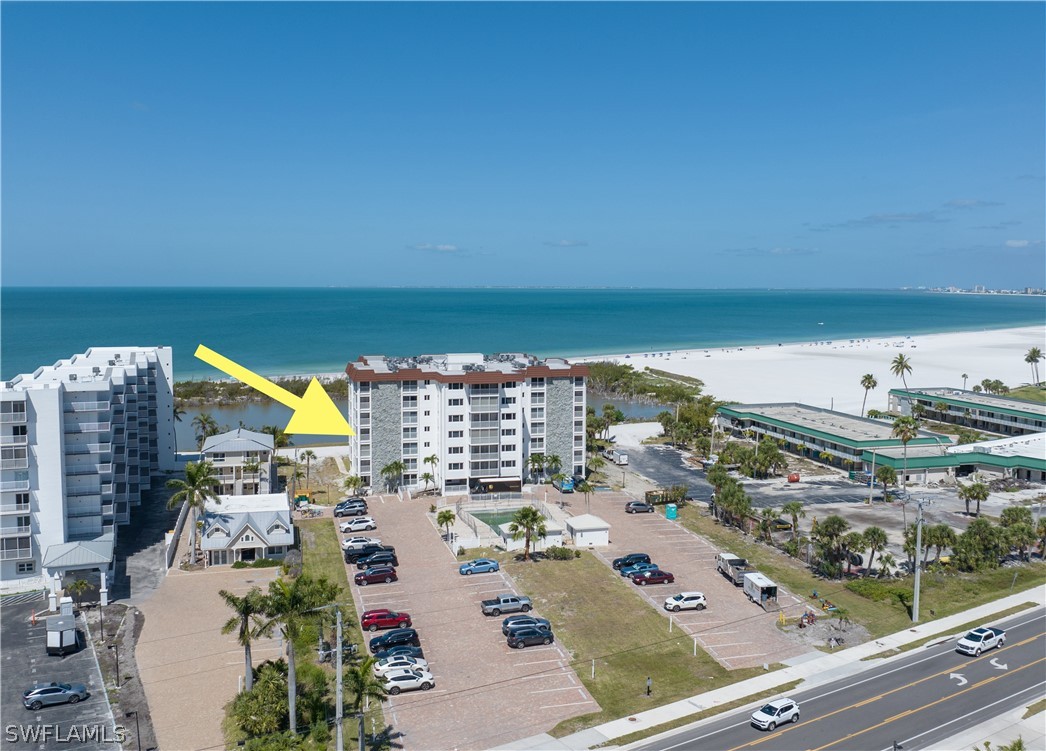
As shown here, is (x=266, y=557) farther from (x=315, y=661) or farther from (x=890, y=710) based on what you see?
→ (x=890, y=710)

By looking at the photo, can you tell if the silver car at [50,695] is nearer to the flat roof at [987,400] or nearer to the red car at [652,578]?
the red car at [652,578]

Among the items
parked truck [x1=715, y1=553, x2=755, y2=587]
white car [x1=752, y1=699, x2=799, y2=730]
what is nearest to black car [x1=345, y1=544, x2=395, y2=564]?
parked truck [x1=715, y1=553, x2=755, y2=587]

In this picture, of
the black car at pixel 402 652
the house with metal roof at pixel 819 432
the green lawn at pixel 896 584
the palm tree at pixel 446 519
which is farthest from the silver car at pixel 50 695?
the house with metal roof at pixel 819 432

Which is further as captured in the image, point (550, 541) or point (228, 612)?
point (550, 541)

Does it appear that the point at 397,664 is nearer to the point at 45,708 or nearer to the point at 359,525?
the point at 45,708

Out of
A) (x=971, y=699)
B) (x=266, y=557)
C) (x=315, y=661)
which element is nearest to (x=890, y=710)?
(x=971, y=699)

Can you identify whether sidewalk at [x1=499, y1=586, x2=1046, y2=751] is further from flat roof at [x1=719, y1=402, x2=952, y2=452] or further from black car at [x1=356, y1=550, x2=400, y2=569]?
flat roof at [x1=719, y1=402, x2=952, y2=452]
